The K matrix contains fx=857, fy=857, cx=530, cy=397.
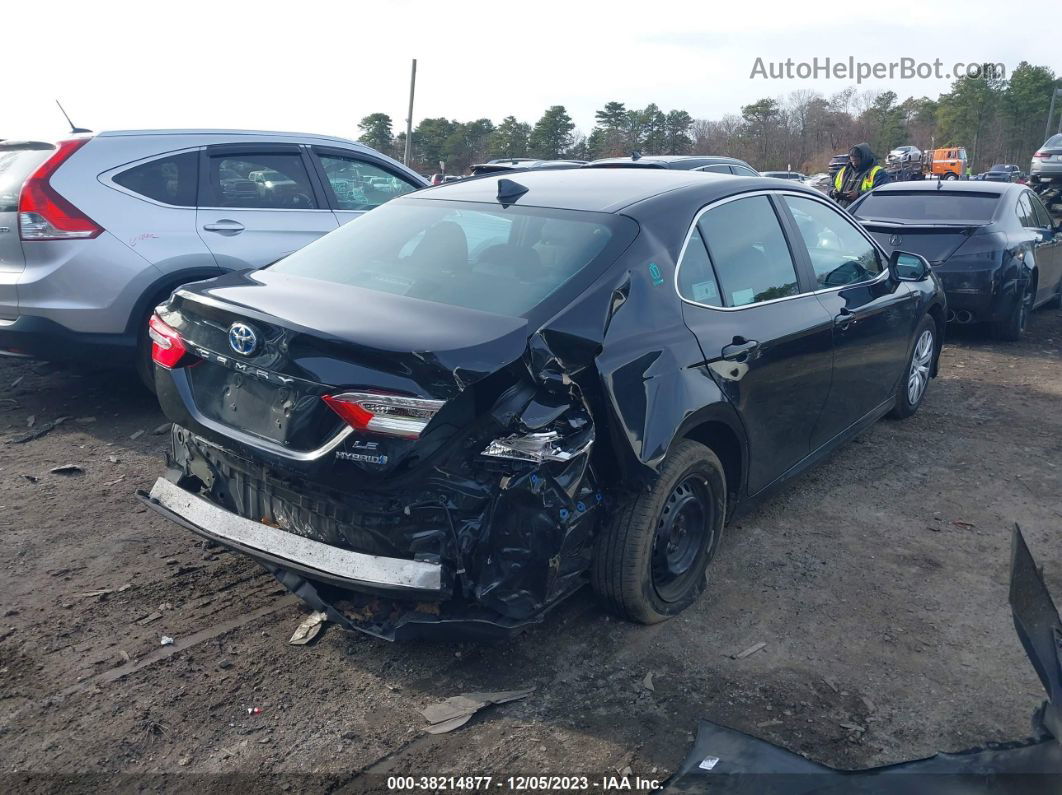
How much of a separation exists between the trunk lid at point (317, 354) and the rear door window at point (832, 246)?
2154 mm

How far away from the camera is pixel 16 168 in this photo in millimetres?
5320

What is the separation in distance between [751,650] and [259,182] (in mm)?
4770

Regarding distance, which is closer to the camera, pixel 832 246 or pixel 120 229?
pixel 832 246

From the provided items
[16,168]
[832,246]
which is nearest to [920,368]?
[832,246]

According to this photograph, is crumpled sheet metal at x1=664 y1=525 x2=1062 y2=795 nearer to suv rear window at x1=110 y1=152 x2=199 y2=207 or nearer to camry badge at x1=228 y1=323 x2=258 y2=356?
camry badge at x1=228 y1=323 x2=258 y2=356

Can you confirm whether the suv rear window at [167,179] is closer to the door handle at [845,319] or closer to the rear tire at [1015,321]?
the door handle at [845,319]

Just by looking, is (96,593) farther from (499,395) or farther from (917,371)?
(917,371)

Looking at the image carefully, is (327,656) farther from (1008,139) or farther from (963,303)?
(1008,139)

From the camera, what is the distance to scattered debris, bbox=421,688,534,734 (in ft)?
9.17

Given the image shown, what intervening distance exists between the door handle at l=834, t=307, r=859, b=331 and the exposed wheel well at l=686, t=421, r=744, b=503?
1.06 meters

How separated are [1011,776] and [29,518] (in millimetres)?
4229

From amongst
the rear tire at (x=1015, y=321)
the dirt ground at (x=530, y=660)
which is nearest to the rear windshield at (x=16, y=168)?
the dirt ground at (x=530, y=660)

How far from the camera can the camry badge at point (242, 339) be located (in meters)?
2.93

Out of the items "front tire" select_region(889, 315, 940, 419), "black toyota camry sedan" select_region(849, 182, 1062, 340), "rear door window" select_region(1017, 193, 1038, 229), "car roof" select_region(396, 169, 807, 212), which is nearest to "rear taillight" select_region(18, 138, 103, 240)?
"car roof" select_region(396, 169, 807, 212)
